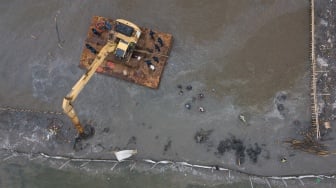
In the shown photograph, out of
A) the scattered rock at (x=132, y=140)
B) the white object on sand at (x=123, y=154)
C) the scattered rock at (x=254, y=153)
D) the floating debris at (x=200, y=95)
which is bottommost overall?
the white object on sand at (x=123, y=154)

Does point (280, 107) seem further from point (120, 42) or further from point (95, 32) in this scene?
point (95, 32)

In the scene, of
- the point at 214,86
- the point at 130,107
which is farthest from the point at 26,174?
the point at 214,86

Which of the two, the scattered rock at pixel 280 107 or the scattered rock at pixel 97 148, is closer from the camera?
the scattered rock at pixel 280 107

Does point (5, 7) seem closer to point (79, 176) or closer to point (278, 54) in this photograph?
point (79, 176)

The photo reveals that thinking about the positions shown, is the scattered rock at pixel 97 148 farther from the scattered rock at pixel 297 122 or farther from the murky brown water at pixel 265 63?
the scattered rock at pixel 297 122

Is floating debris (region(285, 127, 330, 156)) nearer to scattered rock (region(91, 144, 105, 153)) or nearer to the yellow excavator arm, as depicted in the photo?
scattered rock (region(91, 144, 105, 153))

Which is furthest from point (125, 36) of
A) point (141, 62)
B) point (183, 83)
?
point (183, 83)

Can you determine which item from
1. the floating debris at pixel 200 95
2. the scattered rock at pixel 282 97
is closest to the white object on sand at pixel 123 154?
the floating debris at pixel 200 95

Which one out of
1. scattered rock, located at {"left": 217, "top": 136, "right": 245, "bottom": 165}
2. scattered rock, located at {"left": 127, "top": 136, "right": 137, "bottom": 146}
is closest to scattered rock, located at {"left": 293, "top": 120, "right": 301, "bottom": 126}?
scattered rock, located at {"left": 217, "top": 136, "right": 245, "bottom": 165}
